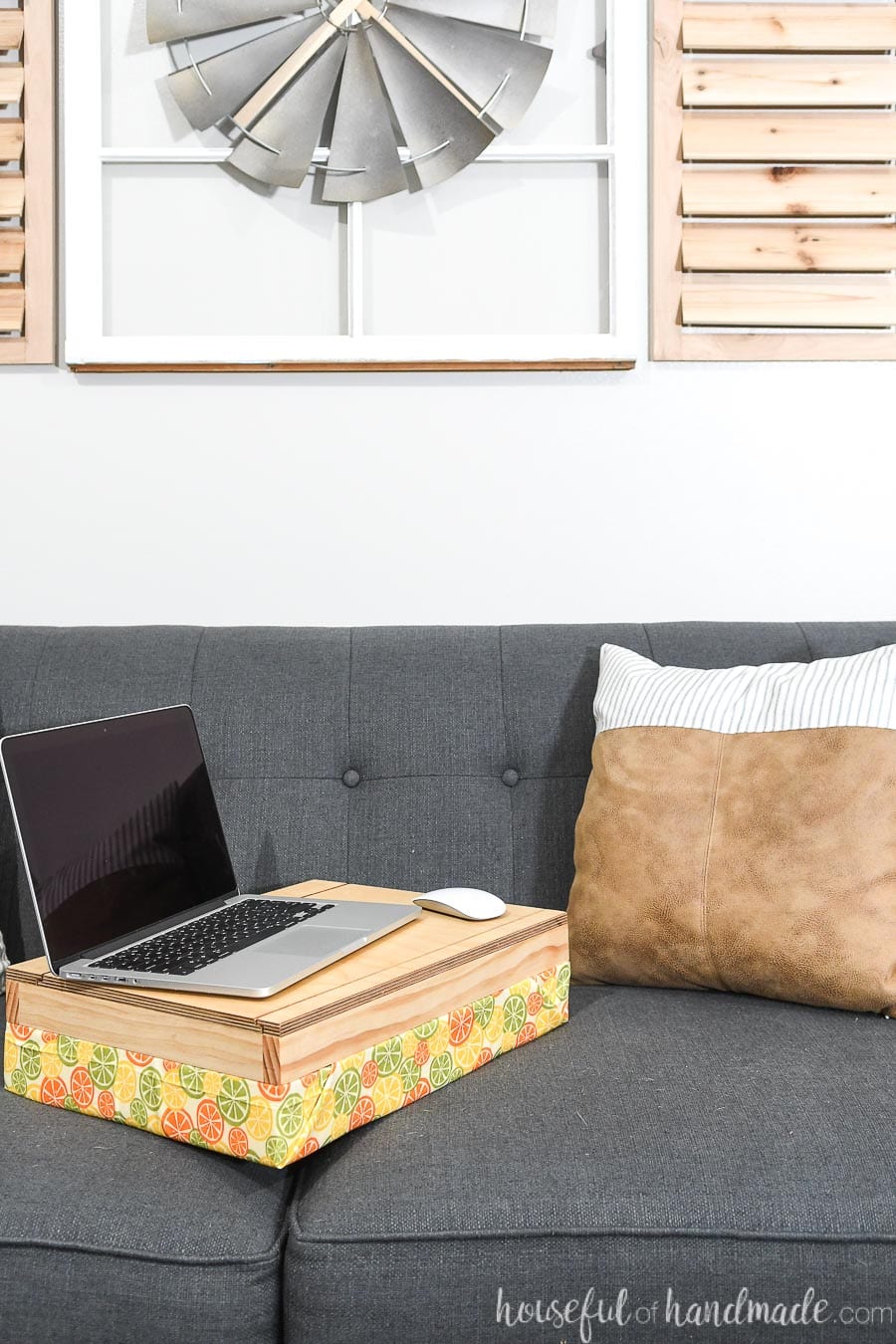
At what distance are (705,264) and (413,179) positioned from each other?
468mm

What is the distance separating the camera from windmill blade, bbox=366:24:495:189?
1640mm

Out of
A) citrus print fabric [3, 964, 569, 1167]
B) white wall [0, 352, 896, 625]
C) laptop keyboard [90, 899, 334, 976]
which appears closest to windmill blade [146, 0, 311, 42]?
white wall [0, 352, 896, 625]

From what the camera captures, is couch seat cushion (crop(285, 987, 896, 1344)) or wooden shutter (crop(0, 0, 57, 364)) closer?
couch seat cushion (crop(285, 987, 896, 1344))

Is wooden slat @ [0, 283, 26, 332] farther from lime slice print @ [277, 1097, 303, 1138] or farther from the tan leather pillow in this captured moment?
lime slice print @ [277, 1097, 303, 1138]

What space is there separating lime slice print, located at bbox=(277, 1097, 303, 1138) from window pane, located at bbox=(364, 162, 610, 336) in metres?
1.20

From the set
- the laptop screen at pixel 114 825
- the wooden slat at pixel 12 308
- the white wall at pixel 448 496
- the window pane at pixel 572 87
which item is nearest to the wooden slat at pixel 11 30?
the wooden slat at pixel 12 308

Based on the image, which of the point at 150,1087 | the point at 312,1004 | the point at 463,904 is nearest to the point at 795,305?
the point at 463,904

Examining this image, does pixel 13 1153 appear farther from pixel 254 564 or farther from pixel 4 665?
pixel 254 564

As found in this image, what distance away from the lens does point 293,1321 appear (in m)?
0.77

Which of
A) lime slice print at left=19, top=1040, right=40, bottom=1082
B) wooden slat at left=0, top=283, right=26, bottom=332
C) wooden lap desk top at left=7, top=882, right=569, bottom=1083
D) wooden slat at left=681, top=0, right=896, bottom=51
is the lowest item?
lime slice print at left=19, top=1040, right=40, bottom=1082

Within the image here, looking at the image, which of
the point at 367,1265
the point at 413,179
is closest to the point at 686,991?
the point at 367,1265

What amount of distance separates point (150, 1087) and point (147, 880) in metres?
0.25

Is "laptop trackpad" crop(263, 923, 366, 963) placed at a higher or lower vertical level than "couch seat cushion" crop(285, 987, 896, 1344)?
higher

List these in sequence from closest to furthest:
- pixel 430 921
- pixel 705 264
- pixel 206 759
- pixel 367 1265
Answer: pixel 367 1265 < pixel 430 921 < pixel 206 759 < pixel 705 264
